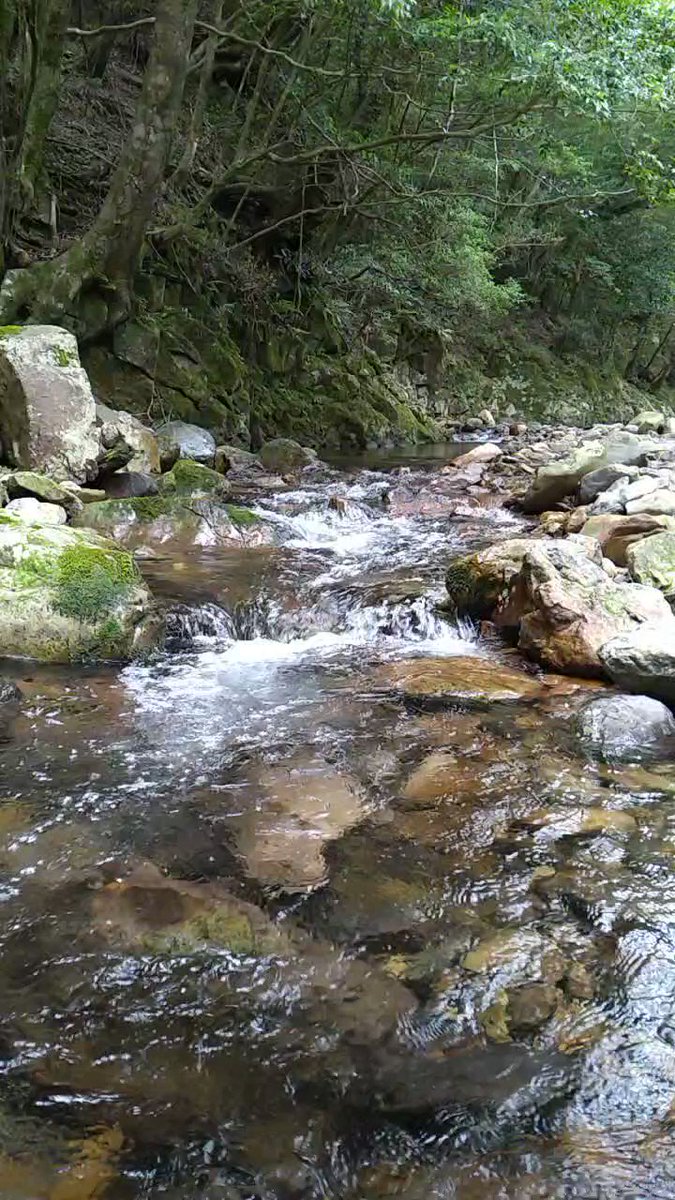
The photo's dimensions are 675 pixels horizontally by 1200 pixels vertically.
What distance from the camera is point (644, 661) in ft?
14.9

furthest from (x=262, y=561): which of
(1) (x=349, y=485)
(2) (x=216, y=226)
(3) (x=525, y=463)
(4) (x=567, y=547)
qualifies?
(2) (x=216, y=226)

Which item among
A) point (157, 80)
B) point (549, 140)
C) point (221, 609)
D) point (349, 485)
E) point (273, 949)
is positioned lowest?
point (349, 485)

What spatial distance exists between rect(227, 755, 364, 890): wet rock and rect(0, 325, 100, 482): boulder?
5846 mm

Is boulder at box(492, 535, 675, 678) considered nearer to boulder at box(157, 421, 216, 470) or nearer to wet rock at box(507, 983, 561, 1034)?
wet rock at box(507, 983, 561, 1034)

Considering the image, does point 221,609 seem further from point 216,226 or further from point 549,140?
point 549,140

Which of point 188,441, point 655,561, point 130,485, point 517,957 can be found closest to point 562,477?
point 655,561

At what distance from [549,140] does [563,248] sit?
12306 mm

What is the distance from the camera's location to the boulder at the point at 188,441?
1155 cm

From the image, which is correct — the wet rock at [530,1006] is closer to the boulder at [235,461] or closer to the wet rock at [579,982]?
the wet rock at [579,982]

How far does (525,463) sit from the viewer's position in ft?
46.2

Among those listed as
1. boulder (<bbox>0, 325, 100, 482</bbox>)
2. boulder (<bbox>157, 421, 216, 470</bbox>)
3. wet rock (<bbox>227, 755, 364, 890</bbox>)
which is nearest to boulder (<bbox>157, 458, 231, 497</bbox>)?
boulder (<bbox>0, 325, 100, 482</bbox>)

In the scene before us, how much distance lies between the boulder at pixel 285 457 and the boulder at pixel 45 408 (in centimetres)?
412

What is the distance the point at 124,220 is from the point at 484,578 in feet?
25.8

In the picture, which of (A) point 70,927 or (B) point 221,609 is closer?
(A) point 70,927
